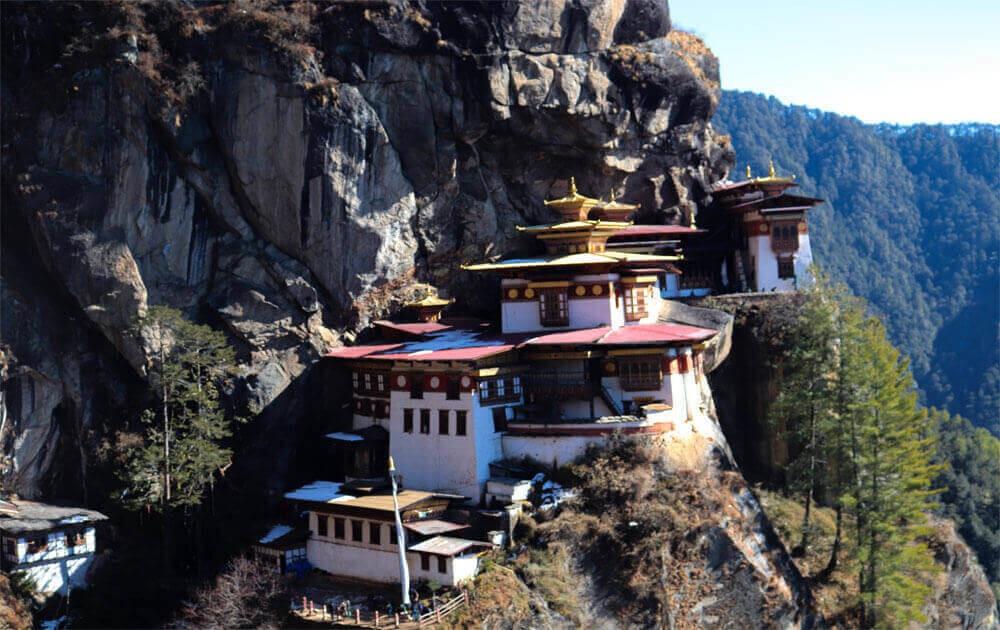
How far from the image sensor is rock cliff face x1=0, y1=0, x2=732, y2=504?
43625 mm

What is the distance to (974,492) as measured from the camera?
237 ft

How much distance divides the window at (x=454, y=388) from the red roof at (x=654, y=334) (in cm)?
570

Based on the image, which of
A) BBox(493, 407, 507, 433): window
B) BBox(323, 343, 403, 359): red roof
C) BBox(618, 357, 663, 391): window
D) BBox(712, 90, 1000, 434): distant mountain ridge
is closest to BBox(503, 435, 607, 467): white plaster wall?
BBox(493, 407, 507, 433): window

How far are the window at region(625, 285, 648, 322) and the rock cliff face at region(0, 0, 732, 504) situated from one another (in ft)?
28.3

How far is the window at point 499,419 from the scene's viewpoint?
135ft

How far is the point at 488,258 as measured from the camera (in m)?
51.7

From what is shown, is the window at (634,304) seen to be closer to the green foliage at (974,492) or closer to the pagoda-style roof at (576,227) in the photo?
the pagoda-style roof at (576,227)

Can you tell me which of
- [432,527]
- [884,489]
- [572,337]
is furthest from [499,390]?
[884,489]

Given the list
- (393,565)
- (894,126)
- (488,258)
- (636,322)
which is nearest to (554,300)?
(636,322)

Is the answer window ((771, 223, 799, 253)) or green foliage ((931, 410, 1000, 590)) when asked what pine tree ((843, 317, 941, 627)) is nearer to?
window ((771, 223, 799, 253))

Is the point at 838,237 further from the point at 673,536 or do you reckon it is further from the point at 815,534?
the point at 673,536

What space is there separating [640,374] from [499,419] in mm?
5780

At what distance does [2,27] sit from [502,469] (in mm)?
27918

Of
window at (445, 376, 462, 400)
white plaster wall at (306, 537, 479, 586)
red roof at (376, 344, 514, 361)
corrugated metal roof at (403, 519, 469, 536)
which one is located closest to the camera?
white plaster wall at (306, 537, 479, 586)
